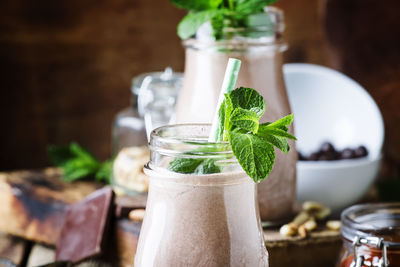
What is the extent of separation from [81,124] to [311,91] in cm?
82

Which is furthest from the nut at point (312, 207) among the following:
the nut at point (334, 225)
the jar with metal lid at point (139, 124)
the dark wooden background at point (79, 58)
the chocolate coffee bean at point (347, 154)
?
the dark wooden background at point (79, 58)

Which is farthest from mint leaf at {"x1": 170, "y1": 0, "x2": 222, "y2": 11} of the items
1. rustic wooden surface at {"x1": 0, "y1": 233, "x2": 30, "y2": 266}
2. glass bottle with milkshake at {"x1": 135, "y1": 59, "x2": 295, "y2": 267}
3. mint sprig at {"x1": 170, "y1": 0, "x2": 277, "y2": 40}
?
rustic wooden surface at {"x1": 0, "y1": 233, "x2": 30, "y2": 266}

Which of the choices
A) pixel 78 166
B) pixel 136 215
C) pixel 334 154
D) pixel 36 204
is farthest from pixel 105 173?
pixel 334 154

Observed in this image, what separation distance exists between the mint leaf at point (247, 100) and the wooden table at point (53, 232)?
27cm

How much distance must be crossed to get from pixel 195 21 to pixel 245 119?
26 cm

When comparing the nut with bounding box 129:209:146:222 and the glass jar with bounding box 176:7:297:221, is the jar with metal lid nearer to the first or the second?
the nut with bounding box 129:209:146:222

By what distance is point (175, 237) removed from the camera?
609mm

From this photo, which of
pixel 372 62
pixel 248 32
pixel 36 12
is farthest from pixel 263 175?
pixel 36 12

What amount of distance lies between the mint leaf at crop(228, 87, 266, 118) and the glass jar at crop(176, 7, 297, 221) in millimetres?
205

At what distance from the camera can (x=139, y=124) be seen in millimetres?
1211

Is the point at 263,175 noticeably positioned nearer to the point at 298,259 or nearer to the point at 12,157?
the point at 298,259

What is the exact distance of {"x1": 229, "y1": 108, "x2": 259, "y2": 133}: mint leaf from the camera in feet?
1.93

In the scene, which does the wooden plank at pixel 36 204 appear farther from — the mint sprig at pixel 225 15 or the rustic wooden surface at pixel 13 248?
the mint sprig at pixel 225 15

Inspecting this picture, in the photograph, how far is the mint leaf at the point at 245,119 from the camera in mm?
589
